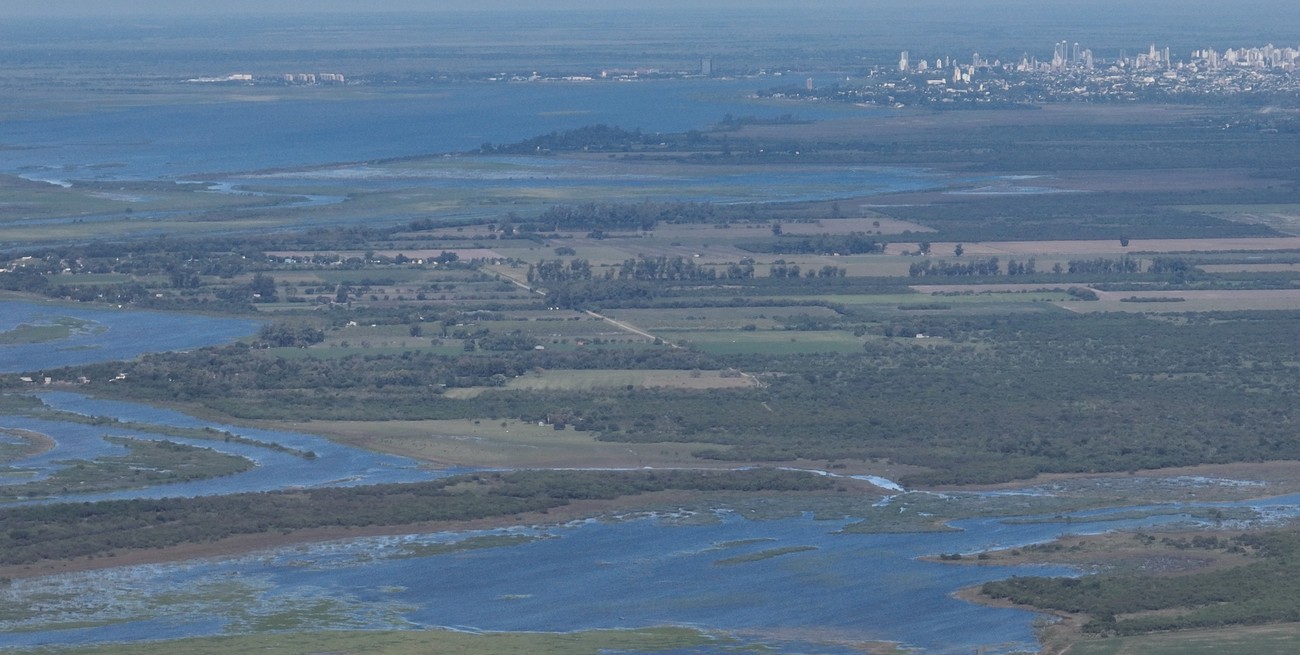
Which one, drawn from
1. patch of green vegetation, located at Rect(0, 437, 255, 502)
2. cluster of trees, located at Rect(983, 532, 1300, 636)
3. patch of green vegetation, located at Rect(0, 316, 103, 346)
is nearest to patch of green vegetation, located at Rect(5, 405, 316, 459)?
patch of green vegetation, located at Rect(0, 437, 255, 502)

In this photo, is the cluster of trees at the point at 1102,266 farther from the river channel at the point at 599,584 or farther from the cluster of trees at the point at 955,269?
the river channel at the point at 599,584

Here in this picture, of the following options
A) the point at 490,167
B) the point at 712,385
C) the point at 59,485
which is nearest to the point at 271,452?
the point at 59,485

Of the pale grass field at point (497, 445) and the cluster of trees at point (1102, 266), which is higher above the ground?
the cluster of trees at point (1102, 266)

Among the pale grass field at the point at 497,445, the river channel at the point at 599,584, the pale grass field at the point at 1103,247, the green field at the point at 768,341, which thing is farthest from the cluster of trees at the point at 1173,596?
the pale grass field at the point at 1103,247

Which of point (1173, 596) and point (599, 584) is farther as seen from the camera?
point (599, 584)

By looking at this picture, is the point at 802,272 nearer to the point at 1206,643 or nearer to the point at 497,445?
the point at 497,445

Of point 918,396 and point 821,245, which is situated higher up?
point 821,245

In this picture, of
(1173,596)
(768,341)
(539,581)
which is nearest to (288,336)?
(768,341)

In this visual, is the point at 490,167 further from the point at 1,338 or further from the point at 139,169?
the point at 1,338

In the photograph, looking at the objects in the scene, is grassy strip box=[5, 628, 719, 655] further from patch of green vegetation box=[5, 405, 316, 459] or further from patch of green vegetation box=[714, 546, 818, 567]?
patch of green vegetation box=[5, 405, 316, 459]
